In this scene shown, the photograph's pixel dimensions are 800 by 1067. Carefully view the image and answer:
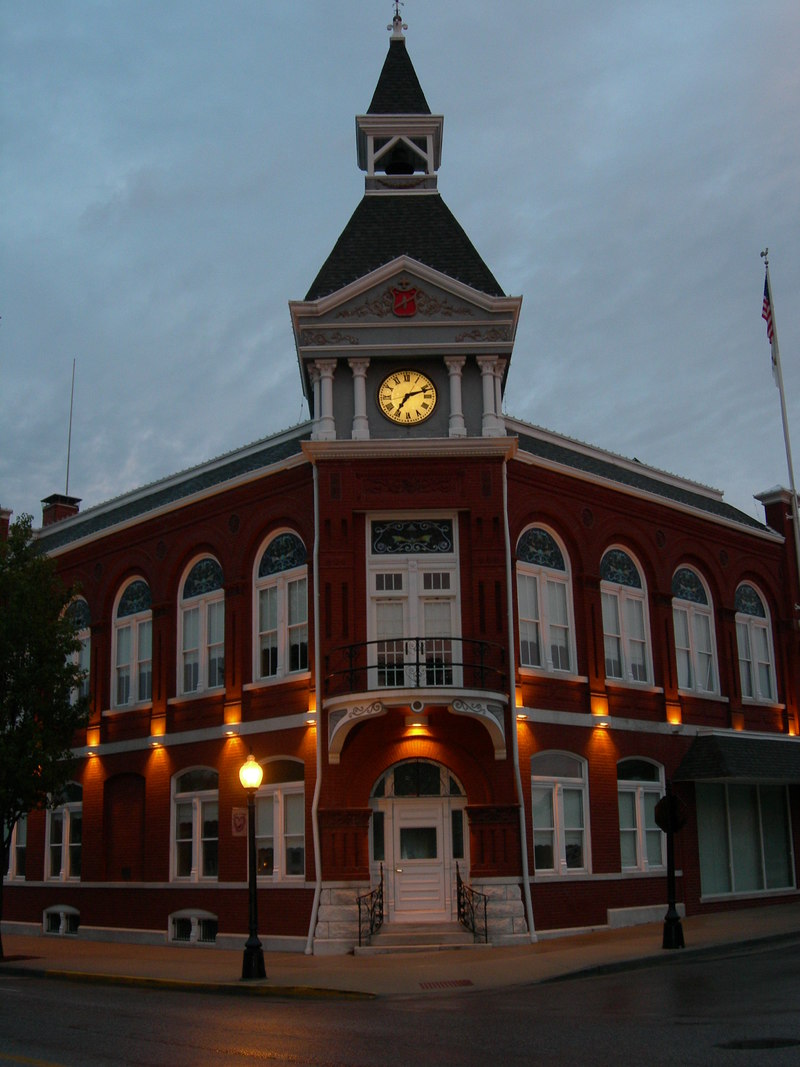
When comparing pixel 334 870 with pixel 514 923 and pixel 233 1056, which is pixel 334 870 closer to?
pixel 514 923

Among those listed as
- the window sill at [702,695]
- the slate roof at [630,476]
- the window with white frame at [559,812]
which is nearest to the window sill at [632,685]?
the window sill at [702,695]

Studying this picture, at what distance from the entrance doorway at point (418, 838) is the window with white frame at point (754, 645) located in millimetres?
10849

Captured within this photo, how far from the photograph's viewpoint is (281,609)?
84.8ft

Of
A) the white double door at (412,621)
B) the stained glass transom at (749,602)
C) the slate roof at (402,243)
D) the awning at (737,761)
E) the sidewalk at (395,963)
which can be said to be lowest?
the sidewalk at (395,963)

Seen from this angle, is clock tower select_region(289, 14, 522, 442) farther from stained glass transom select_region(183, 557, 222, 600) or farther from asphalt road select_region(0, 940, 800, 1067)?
asphalt road select_region(0, 940, 800, 1067)

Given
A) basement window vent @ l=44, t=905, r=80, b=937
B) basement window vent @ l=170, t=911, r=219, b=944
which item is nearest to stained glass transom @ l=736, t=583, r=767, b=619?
basement window vent @ l=170, t=911, r=219, b=944

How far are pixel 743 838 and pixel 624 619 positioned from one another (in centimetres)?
650

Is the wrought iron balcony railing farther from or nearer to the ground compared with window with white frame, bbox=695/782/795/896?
farther from the ground

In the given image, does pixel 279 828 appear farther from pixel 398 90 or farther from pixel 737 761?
pixel 398 90

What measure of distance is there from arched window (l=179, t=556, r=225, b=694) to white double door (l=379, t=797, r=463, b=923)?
595 cm

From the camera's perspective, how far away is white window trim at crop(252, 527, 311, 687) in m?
25.2

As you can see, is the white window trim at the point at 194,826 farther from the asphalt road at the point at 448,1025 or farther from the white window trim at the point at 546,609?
the asphalt road at the point at 448,1025

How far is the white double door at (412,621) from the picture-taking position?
23.6 meters

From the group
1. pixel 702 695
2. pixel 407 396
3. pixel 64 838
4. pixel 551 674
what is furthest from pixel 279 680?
pixel 702 695
